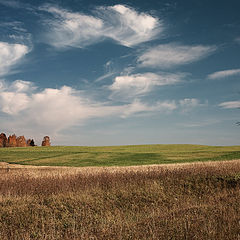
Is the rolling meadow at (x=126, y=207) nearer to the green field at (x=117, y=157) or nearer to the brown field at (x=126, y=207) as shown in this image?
the brown field at (x=126, y=207)

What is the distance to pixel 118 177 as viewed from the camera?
59.0 feet

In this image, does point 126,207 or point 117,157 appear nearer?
point 126,207

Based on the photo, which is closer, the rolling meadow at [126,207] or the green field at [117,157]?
the rolling meadow at [126,207]

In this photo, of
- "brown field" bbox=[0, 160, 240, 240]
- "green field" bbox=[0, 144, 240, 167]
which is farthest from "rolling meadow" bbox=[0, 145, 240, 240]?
"green field" bbox=[0, 144, 240, 167]

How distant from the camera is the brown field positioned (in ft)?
26.0

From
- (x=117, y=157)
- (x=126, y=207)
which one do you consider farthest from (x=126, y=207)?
(x=117, y=157)

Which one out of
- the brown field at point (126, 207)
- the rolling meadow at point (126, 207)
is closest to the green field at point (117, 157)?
the brown field at point (126, 207)

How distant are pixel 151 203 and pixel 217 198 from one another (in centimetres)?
305

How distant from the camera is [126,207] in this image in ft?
40.8

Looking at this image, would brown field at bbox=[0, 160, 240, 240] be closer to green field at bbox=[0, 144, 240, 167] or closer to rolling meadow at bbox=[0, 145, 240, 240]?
rolling meadow at bbox=[0, 145, 240, 240]

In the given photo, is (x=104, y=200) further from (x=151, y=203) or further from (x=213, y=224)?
(x=213, y=224)

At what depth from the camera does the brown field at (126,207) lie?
7.94 meters

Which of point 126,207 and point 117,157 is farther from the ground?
point 117,157

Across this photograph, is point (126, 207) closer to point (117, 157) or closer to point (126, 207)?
point (126, 207)
